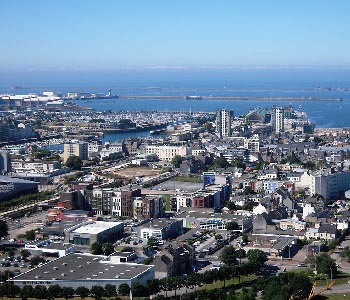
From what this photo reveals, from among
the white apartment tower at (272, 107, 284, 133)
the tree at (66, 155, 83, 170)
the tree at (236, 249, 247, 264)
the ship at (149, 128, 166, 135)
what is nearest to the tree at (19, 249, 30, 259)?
the tree at (236, 249, 247, 264)

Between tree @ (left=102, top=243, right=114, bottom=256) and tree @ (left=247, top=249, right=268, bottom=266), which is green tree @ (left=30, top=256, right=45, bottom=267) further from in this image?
tree @ (left=247, top=249, right=268, bottom=266)

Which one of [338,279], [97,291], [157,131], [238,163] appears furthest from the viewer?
[157,131]

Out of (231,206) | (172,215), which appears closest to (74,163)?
(172,215)

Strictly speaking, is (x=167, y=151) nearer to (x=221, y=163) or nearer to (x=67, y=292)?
(x=221, y=163)

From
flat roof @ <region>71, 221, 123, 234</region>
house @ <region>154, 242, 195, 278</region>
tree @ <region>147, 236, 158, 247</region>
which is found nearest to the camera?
house @ <region>154, 242, 195, 278</region>

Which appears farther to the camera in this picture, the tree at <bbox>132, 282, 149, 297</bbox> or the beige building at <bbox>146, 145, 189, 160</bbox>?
the beige building at <bbox>146, 145, 189, 160</bbox>

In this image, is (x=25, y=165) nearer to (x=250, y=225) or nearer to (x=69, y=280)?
(x=250, y=225)
